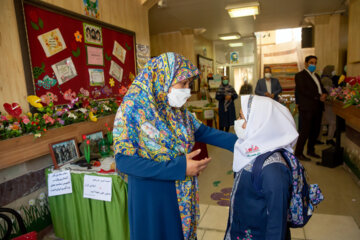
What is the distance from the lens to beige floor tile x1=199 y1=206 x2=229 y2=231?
2.44m

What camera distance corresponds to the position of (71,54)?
2.37 metres

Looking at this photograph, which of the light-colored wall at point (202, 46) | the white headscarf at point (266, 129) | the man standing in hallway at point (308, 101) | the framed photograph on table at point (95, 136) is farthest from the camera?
the light-colored wall at point (202, 46)

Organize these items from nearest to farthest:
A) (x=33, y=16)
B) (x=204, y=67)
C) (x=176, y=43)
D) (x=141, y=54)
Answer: (x=33, y=16) < (x=141, y=54) < (x=176, y=43) < (x=204, y=67)

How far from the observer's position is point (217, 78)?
891 centimetres

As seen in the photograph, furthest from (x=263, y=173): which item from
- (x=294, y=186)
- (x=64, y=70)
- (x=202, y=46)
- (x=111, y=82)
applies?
(x=202, y=46)

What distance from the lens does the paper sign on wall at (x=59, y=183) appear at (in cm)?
191

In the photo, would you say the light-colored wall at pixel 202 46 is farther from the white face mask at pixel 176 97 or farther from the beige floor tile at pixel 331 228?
the white face mask at pixel 176 97

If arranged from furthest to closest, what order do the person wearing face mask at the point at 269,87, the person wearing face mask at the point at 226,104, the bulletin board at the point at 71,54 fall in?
1. the person wearing face mask at the point at 226,104
2. the person wearing face mask at the point at 269,87
3. the bulletin board at the point at 71,54

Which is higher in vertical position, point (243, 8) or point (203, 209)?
point (243, 8)

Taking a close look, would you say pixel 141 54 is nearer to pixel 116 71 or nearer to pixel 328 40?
pixel 116 71

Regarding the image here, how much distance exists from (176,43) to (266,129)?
665 cm

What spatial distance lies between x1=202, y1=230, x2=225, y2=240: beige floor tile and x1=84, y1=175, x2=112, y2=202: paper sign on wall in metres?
1.03

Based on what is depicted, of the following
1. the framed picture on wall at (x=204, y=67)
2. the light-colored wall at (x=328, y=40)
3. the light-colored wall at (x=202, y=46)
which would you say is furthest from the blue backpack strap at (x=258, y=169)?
the light-colored wall at (x=202, y=46)

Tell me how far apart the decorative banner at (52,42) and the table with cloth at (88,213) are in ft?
3.30
